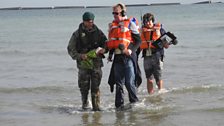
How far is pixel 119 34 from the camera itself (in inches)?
346

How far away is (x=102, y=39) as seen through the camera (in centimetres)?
895

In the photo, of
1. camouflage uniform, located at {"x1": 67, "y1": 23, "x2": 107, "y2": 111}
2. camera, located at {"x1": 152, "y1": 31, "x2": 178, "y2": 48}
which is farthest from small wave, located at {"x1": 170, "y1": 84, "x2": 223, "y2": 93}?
camouflage uniform, located at {"x1": 67, "y1": 23, "x2": 107, "y2": 111}

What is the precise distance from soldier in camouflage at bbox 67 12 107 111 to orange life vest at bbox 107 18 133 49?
166 mm

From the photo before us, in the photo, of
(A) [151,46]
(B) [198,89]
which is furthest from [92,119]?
(B) [198,89]

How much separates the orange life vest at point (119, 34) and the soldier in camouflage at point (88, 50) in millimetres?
166

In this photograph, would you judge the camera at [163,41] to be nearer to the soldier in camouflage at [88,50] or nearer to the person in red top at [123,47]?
the person in red top at [123,47]

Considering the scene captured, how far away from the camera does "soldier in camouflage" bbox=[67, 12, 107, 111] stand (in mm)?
8828

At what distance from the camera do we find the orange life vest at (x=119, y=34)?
8766 mm

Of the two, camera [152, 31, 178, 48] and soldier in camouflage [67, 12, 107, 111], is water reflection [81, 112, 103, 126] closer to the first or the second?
soldier in camouflage [67, 12, 107, 111]

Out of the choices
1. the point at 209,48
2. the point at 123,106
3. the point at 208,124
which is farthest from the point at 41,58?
the point at 208,124

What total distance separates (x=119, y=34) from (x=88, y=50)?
0.59m

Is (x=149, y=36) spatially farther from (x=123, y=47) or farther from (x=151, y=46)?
(x=123, y=47)

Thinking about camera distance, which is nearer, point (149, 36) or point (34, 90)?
point (149, 36)

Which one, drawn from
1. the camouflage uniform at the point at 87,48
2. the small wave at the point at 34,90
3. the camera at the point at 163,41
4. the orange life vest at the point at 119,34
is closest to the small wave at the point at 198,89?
the camera at the point at 163,41
